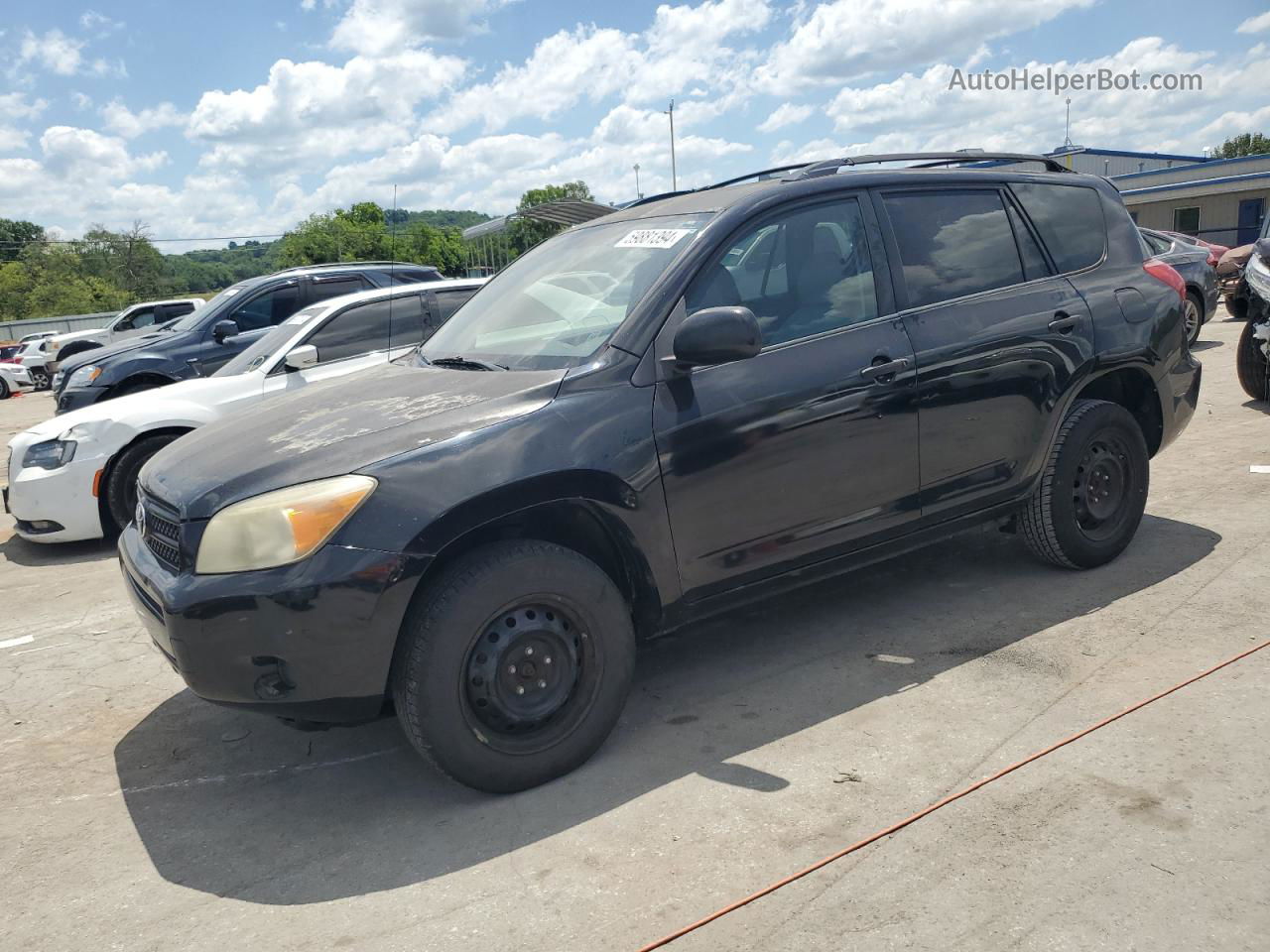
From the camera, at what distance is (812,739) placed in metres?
3.51

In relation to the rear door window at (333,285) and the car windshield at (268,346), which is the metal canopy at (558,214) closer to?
the car windshield at (268,346)

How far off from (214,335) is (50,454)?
2.66m

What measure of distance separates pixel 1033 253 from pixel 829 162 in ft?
3.56

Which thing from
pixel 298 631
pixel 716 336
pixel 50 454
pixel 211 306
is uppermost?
pixel 211 306

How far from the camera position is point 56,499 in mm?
6887

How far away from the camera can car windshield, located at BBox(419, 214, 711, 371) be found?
3721 millimetres

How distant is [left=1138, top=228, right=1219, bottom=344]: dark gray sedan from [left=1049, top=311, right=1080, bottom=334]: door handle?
25.2ft

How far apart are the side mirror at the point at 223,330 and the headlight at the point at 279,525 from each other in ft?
21.9

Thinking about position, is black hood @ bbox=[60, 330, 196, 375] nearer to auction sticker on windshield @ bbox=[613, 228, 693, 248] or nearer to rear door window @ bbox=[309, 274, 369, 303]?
rear door window @ bbox=[309, 274, 369, 303]

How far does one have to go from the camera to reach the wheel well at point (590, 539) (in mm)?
3291

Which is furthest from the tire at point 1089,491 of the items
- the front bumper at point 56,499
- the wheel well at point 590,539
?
the front bumper at point 56,499

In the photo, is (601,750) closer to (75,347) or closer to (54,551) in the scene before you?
(54,551)

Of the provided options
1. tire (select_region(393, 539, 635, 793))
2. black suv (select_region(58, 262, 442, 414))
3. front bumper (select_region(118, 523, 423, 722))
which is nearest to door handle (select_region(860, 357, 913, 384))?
tire (select_region(393, 539, 635, 793))

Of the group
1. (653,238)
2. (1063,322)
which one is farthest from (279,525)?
(1063,322)
